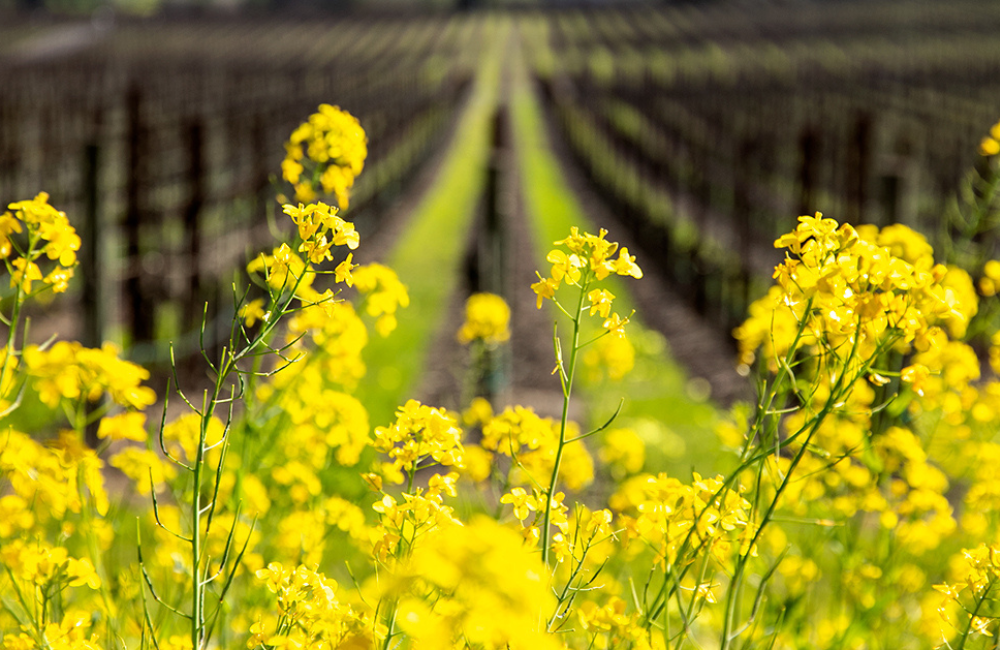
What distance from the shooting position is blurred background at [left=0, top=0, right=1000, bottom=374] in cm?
543

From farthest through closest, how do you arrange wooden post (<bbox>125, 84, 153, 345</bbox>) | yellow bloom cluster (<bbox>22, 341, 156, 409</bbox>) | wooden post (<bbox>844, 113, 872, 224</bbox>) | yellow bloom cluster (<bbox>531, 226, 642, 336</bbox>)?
wooden post (<bbox>844, 113, 872, 224</bbox>) < wooden post (<bbox>125, 84, 153, 345</bbox>) < yellow bloom cluster (<bbox>22, 341, 156, 409</bbox>) < yellow bloom cluster (<bbox>531, 226, 642, 336</bbox>)

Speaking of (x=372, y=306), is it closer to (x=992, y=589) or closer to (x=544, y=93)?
(x=992, y=589)

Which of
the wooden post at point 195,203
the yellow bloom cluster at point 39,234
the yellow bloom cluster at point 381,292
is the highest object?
the yellow bloom cluster at point 39,234

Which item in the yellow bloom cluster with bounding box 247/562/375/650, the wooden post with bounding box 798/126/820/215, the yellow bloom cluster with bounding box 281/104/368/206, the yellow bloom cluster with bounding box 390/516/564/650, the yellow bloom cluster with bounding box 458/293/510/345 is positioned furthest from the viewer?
the wooden post with bounding box 798/126/820/215

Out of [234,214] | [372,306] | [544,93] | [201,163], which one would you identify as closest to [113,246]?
[234,214]

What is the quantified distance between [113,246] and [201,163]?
2.88m

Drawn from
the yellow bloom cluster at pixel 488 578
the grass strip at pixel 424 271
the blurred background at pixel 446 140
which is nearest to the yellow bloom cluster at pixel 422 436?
the yellow bloom cluster at pixel 488 578

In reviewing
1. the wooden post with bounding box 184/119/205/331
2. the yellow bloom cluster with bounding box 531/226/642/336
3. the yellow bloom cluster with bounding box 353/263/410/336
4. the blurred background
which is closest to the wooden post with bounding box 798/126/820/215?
the blurred background

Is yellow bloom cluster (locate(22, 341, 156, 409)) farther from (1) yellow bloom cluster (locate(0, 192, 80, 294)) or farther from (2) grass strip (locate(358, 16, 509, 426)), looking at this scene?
(2) grass strip (locate(358, 16, 509, 426))

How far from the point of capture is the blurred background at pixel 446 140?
543 cm

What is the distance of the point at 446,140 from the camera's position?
1947 centimetres

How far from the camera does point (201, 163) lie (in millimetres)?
5434

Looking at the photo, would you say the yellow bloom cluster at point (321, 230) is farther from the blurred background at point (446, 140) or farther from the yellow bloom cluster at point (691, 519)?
the blurred background at point (446, 140)

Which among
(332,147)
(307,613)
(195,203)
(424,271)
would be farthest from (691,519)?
(424,271)
